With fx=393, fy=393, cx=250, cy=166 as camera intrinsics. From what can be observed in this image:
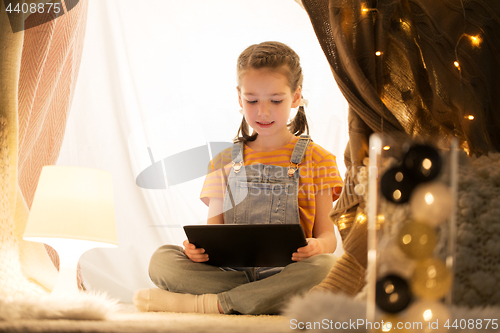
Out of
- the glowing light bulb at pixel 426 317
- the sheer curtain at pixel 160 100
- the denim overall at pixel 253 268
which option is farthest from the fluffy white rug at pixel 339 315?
the sheer curtain at pixel 160 100

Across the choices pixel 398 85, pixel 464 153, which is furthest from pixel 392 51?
pixel 464 153

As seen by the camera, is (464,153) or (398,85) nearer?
(464,153)

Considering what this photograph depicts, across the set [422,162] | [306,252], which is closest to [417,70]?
[422,162]

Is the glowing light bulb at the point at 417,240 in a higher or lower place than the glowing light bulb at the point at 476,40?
lower

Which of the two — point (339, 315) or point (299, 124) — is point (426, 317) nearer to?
point (339, 315)

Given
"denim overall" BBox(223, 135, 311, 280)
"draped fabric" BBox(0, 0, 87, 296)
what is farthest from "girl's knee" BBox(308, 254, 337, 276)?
"draped fabric" BBox(0, 0, 87, 296)

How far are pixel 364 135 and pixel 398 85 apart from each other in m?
0.13

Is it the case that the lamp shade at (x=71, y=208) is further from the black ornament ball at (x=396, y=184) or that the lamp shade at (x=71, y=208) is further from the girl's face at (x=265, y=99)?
the black ornament ball at (x=396, y=184)

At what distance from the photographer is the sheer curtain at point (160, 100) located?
136cm

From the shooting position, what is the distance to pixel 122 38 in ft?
4.65

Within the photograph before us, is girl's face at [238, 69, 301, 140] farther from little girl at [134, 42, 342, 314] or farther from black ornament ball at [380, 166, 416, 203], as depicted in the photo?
black ornament ball at [380, 166, 416, 203]

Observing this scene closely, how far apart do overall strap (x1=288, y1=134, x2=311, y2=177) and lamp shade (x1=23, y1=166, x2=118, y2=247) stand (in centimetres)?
57

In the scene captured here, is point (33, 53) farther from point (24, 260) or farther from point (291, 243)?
point (291, 243)

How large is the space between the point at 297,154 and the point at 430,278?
0.85m
